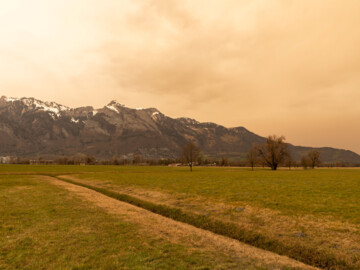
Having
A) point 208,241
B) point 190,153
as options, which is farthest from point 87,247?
point 190,153

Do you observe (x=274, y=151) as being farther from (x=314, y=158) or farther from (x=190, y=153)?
(x=314, y=158)

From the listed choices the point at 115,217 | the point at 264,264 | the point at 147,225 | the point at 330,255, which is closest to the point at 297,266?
the point at 264,264

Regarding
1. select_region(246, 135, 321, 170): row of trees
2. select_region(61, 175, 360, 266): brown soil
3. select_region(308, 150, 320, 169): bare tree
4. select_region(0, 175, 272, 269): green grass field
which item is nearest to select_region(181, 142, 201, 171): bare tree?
select_region(246, 135, 321, 170): row of trees

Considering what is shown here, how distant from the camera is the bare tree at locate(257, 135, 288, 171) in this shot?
11569 centimetres

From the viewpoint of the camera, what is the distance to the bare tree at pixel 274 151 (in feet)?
380

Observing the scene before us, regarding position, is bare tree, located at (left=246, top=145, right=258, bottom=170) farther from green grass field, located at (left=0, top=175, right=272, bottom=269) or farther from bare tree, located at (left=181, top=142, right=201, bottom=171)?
green grass field, located at (left=0, top=175, right=272, bottom=269)

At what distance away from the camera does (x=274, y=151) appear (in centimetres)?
11619

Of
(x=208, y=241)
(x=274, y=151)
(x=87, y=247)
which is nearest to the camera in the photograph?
(x=87, y=247)

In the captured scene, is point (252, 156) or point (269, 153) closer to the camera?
point (269, 153)

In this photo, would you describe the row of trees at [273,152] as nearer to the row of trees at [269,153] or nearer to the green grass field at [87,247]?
the row of trees at [269,153]

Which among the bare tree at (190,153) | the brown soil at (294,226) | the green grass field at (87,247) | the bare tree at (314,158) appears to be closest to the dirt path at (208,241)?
the green grass field at (87,247)

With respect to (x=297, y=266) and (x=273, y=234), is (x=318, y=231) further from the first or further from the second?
(x=297, y=266)

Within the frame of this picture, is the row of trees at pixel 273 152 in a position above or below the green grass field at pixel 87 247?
above

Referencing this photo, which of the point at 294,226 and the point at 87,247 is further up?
the point at 294,226
